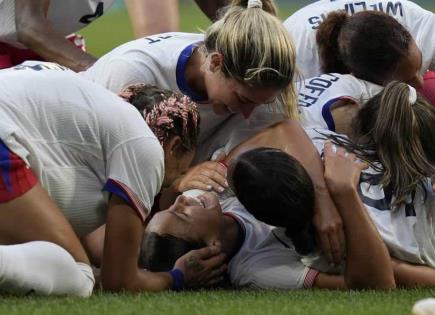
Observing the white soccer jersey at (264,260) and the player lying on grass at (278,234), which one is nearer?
the player lying on grass at (278,234)

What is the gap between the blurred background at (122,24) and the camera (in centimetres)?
1581

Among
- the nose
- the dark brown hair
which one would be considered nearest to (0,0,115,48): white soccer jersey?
the nose

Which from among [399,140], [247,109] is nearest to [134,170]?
[247,109]

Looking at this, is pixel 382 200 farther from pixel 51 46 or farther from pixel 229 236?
pixel 51 46

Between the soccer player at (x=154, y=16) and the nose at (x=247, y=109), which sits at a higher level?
the nose at (x=247, y=109)

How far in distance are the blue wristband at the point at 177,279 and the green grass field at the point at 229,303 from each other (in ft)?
0.32

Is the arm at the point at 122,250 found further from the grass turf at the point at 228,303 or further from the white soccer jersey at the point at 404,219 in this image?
the white soccer jersey at the point at 404,219

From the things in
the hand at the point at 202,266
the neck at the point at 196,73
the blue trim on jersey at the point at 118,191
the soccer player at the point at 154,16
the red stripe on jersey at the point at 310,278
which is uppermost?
the blue trim on jersey at the point at 118,191

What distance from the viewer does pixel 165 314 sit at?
3721 millimetres

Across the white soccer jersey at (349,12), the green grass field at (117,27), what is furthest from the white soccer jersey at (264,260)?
the green grass field at (117,27)

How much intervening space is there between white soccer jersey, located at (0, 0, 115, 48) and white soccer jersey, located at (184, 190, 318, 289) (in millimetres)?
1485

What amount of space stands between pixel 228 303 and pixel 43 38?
206cm

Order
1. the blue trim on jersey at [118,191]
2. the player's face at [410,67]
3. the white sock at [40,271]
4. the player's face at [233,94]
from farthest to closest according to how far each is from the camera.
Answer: the player's face at [410,67] < the player's face at [233,94] < the blue trim on jersey at [118,191] < the white sock at [40,271]

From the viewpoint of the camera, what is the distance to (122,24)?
1823 cm
